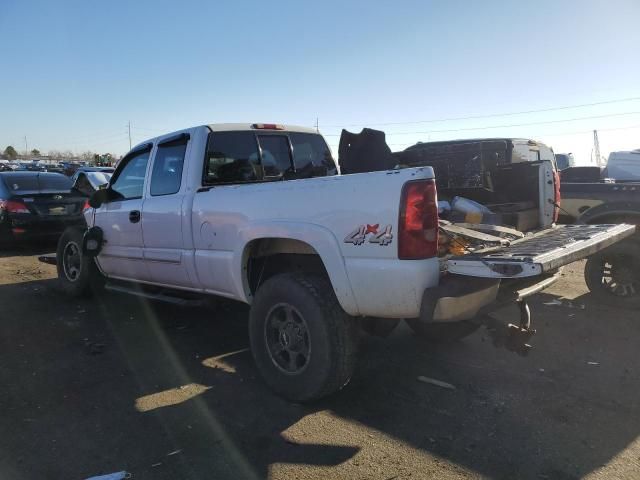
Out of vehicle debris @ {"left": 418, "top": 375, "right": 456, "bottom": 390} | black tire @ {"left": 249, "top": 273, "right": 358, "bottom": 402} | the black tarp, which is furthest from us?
the black tarp

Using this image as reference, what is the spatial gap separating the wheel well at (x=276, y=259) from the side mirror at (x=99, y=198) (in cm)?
259

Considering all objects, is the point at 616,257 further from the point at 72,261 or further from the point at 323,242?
the point at 72,261

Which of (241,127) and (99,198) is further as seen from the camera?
(99,198)

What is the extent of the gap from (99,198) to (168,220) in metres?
1.53

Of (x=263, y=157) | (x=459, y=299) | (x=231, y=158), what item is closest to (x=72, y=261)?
A: (x=231, y=158)

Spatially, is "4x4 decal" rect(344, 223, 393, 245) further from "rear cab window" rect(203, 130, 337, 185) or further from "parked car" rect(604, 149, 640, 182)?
"parked car" rect(604, 149, 640, 182)

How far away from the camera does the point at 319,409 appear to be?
3613 millimetres

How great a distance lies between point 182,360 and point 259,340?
3.63 feet

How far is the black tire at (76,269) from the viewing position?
6.45 meters


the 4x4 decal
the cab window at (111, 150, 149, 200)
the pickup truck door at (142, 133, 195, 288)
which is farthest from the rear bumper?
the cab window at (111, 150, 149, 200)

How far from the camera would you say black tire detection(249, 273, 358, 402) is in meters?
3.42

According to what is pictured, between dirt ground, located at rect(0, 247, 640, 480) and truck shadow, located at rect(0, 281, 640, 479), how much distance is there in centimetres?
1

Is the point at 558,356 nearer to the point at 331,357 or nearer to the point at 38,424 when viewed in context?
the point at 331,357

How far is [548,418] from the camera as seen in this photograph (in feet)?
11.2
